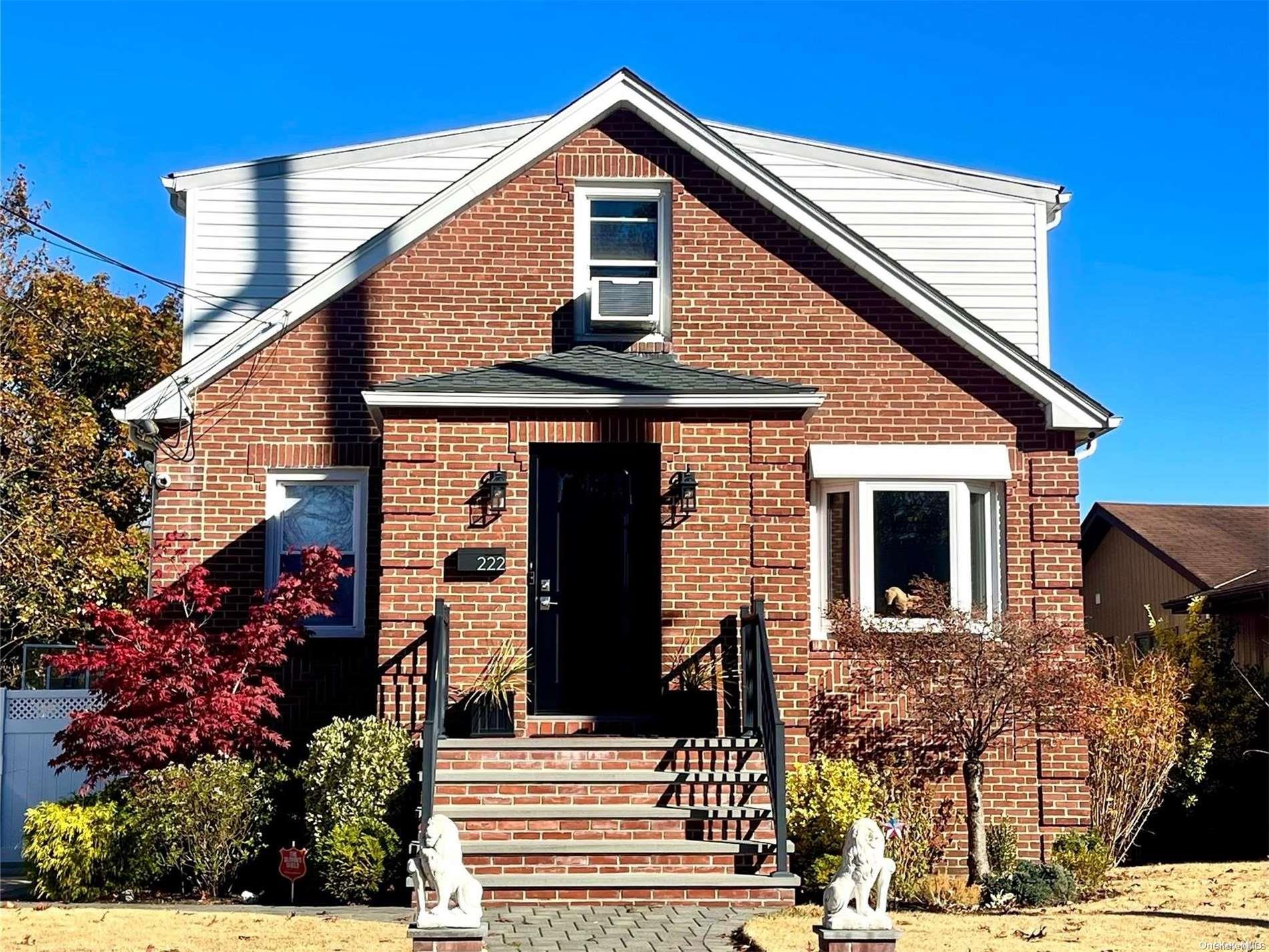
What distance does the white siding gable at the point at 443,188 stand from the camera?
15648 mm

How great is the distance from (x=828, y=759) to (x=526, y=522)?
344 centimetres

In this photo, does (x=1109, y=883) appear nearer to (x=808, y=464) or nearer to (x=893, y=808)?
(x=893, y=808)

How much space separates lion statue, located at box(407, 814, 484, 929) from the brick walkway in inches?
31.5

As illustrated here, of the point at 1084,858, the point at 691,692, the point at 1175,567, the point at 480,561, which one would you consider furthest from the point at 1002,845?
the point at 1175,567

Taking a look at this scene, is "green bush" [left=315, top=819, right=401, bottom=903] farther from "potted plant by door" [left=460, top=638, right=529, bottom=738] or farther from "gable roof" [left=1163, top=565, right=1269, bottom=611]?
"gable roof" [left=1163, top=565, right=1269, bottom=611]

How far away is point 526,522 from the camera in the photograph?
11938 mm

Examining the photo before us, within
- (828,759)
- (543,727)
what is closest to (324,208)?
(543,727)

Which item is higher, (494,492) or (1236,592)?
(494,492)

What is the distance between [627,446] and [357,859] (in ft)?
14.0

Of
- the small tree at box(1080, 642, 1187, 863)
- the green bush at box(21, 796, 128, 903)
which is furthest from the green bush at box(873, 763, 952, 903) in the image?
the green bush at box(21, 796, 128, 903)

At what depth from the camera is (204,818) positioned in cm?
1079

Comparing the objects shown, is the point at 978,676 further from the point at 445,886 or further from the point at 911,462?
the point at 445,886

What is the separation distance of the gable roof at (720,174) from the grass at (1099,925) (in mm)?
4499

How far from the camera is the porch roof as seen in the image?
11.8 metres
